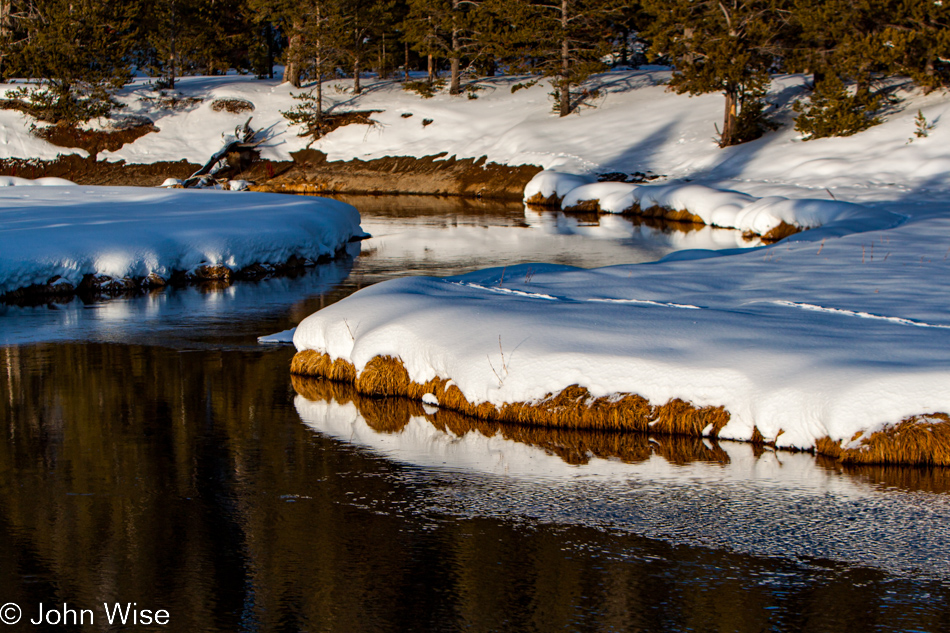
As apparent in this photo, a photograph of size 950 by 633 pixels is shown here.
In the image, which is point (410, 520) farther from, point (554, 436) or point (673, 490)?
point (554, 436)

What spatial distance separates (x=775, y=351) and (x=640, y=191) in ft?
75.7

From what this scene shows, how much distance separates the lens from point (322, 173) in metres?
43.6

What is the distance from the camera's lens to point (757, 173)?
112ft

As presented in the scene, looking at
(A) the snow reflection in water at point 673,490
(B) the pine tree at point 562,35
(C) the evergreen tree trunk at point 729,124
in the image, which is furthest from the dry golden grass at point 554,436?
(B) the pine tree at point 562,35

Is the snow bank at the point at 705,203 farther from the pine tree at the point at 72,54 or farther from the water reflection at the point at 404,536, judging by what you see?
the pine tree at the point at 72,54

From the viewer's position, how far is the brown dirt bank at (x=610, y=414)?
8375 mm

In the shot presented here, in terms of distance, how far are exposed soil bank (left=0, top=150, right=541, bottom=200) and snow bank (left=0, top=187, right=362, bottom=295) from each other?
15.5 m

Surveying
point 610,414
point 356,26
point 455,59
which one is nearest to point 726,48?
point 455,59

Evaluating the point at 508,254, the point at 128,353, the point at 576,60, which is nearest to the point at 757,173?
the point at 576,60

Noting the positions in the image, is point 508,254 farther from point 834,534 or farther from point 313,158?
point 313,158

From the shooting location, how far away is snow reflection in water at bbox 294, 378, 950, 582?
6875 millimetres

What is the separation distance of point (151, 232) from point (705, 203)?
53.8 ft

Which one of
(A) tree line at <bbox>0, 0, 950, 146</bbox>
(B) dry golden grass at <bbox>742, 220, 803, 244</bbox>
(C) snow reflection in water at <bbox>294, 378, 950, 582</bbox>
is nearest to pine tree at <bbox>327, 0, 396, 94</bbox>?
(A) tree line at <bbox>0, 0, 950, 146</bbox>

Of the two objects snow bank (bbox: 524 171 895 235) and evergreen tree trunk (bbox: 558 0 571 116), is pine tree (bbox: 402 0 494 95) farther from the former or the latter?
snow bank (bbox: 524 171 895 235)
